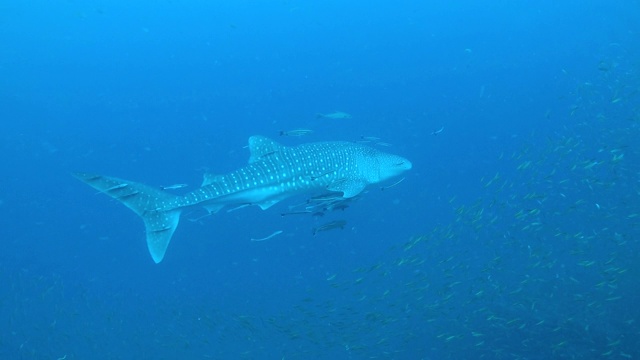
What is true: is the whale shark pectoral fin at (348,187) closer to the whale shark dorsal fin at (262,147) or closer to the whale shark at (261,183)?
the whale shark at (261,183)

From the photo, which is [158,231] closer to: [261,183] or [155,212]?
[155,212]

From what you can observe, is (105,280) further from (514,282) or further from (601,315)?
(601,315)

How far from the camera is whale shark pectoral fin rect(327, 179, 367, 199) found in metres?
8.78

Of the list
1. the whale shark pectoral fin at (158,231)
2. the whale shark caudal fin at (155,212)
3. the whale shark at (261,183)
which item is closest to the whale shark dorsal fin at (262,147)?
the whale shark at (261,183)

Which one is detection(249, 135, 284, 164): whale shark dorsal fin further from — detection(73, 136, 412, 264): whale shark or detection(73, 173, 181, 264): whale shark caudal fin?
detection(73, 173, 181, 264): whale shark caudal fin

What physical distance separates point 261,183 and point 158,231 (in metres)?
1.96

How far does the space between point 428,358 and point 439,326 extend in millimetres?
834

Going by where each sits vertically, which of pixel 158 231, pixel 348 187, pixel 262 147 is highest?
pixel 262 147

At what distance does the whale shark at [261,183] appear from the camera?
793cm

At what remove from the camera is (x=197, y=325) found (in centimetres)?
1423

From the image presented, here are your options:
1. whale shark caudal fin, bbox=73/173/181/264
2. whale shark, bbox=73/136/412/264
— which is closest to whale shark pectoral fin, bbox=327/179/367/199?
whale shark, bbox=73/136/412/264

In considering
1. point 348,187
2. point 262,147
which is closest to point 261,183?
point 262,147

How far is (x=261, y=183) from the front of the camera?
8.30 metres

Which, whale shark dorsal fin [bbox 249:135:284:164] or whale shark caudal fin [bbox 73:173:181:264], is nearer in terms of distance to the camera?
whale shark caudal fin [bbox 73:173:181:264]
